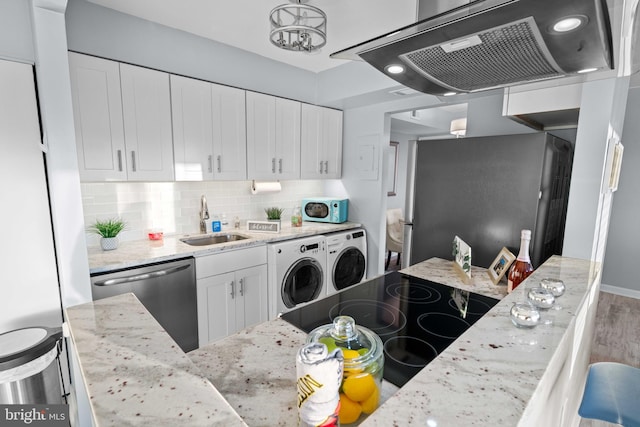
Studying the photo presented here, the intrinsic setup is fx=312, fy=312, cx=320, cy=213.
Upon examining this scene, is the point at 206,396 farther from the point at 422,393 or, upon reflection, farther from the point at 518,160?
the point at 518,160

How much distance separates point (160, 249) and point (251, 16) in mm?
1871

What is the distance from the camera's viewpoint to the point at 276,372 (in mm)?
830

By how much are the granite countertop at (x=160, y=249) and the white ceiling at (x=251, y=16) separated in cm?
173

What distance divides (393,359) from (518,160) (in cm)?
142

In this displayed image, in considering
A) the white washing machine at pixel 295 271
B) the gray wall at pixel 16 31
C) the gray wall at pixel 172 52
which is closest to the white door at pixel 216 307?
the white washing machine at pixel 295 271

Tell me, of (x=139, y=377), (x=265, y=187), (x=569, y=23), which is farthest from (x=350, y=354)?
(x=265, y=187)

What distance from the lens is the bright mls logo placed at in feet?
Answer: 3.85

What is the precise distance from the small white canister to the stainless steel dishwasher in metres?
1.91

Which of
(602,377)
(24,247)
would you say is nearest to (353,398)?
(602,377)

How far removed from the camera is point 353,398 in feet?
2.17

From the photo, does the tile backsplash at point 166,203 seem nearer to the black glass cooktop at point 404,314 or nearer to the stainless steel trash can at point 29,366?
the stainless steel trash can at point 29,366

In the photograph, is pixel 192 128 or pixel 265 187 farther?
pixel 265 187

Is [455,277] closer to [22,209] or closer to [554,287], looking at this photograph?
[554,287]

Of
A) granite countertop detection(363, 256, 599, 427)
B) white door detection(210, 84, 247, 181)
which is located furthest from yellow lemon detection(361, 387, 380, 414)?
white door detection(210, 84, 247, 181)
